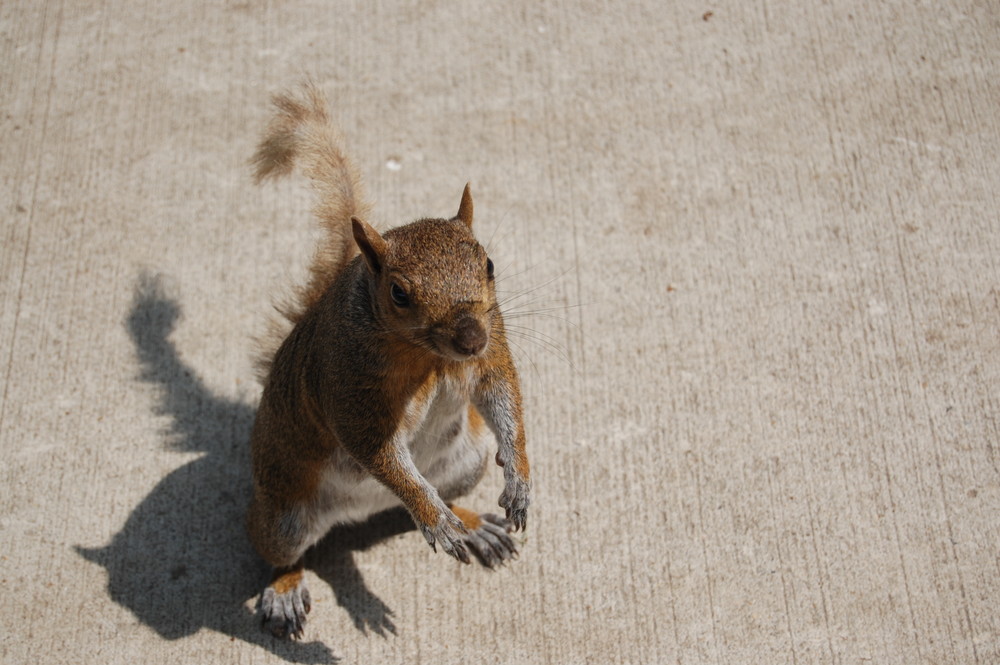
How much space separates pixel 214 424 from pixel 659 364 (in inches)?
60.9

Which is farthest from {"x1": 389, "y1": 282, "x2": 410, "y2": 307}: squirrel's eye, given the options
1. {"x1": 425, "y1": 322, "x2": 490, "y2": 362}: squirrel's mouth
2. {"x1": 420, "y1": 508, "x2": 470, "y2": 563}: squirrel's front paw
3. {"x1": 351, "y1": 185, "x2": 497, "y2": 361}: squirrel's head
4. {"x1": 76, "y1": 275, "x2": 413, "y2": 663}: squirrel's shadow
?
{"x1": 76, "y1": 275, "x2": 413, "y2": 663}: squirrel's shadow

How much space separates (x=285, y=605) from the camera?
9.56ft

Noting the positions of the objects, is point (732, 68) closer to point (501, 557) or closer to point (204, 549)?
point (501, 557)

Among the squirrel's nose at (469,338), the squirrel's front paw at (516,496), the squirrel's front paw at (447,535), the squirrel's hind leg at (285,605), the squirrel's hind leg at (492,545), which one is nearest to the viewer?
the squirrel's nose at (469,338)

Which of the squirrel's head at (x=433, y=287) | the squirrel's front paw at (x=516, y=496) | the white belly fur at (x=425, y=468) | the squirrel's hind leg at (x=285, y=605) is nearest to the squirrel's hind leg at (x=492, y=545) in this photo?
the white belly fur at (x=425, y=468)

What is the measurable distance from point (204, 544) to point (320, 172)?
48.5 inches

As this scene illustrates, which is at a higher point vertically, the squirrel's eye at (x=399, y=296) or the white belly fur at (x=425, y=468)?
the squirrel's eye at (x=399, y=296)

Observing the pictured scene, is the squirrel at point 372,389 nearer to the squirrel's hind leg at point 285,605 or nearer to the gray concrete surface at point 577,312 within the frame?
the squirrel's hind leg at point 285,605

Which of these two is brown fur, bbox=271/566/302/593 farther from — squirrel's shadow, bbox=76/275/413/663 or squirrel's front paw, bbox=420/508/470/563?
squirrel's front paw, bbox=420/508/470/563

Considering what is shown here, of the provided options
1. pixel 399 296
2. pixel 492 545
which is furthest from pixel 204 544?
pixel 399 296

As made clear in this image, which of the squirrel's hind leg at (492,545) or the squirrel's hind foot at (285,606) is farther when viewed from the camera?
the squirrel's hind leg at (492,545)

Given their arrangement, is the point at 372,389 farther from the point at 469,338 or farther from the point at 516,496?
the point at 516,496

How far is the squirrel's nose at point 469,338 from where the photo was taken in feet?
7.60

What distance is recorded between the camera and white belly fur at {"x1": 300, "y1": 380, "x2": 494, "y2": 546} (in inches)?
109
